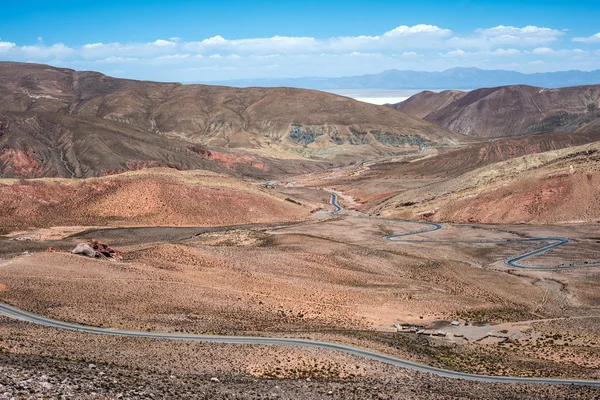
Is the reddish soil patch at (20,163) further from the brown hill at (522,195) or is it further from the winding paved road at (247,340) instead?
the winding paved road at (247,340)

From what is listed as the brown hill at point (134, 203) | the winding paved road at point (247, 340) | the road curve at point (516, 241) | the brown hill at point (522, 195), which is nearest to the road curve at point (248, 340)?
the winding paved road at point (247, 340)

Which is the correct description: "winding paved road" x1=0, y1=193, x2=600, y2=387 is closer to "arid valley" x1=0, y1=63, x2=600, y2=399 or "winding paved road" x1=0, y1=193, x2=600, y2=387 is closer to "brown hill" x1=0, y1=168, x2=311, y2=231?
"arid valley" x1=0, y1=63, x2=600, y2=399

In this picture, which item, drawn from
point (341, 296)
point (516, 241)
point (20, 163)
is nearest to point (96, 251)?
point (341, 296)

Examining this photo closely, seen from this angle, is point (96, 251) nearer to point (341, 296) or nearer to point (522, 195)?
point (341, 296)

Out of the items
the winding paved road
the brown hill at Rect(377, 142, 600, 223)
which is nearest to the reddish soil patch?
the brown hill at Rect(377, 142, 600, 223)

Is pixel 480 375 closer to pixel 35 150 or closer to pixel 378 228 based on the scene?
pixel 378 228

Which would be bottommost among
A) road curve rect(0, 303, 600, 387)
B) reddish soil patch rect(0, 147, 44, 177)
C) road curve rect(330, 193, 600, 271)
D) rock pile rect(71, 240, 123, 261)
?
road curve rect(330, 193, 600, 271)

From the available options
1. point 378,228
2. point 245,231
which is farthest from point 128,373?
point 378,228

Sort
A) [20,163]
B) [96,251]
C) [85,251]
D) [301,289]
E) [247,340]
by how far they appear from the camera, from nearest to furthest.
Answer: [247,340]
[301,289]
[85,251]
[96,251]
[20,163]
